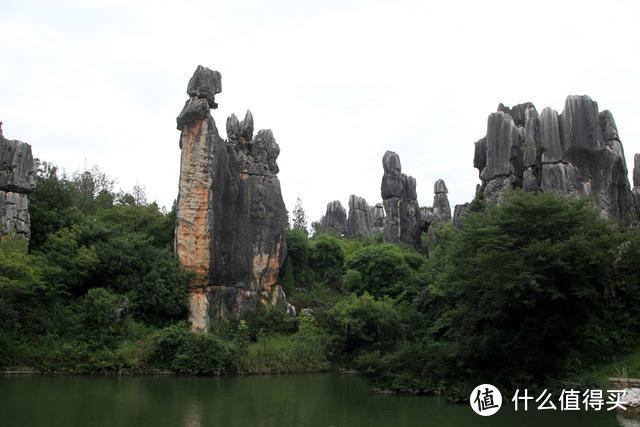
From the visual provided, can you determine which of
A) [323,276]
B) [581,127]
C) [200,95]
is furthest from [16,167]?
[581,127]

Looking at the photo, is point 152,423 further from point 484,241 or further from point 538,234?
point 538,234

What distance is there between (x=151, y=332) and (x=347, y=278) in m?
8.67

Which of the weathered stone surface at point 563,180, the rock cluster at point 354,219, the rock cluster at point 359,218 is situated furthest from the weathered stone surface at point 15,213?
the rock cluster at point 359,218

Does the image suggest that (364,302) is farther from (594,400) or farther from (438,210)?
(438,210)

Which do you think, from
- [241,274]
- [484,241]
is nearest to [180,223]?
[241,274]

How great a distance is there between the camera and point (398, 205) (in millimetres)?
40781

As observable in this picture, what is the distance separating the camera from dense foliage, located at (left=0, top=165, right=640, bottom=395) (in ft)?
55.1

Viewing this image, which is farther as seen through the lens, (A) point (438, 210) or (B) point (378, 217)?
(B) point (378, 217)

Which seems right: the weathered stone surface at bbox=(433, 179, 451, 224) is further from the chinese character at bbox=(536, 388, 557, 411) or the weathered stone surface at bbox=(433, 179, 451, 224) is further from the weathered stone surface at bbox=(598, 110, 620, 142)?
the chinese character at bbox=(536, 388, 557, 411)

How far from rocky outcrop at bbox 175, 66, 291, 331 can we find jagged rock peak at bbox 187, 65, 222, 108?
4cm

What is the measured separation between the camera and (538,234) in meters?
17.2

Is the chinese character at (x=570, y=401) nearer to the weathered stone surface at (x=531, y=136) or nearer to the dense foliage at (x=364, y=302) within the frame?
the dense foliage at (x=364, y=302)

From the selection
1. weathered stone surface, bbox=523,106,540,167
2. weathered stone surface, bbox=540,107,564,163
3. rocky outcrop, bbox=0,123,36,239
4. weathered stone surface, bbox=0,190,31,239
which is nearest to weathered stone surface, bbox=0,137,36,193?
rocky outcrop, bbox=0,123,36,239

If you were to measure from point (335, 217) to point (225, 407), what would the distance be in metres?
42.9
